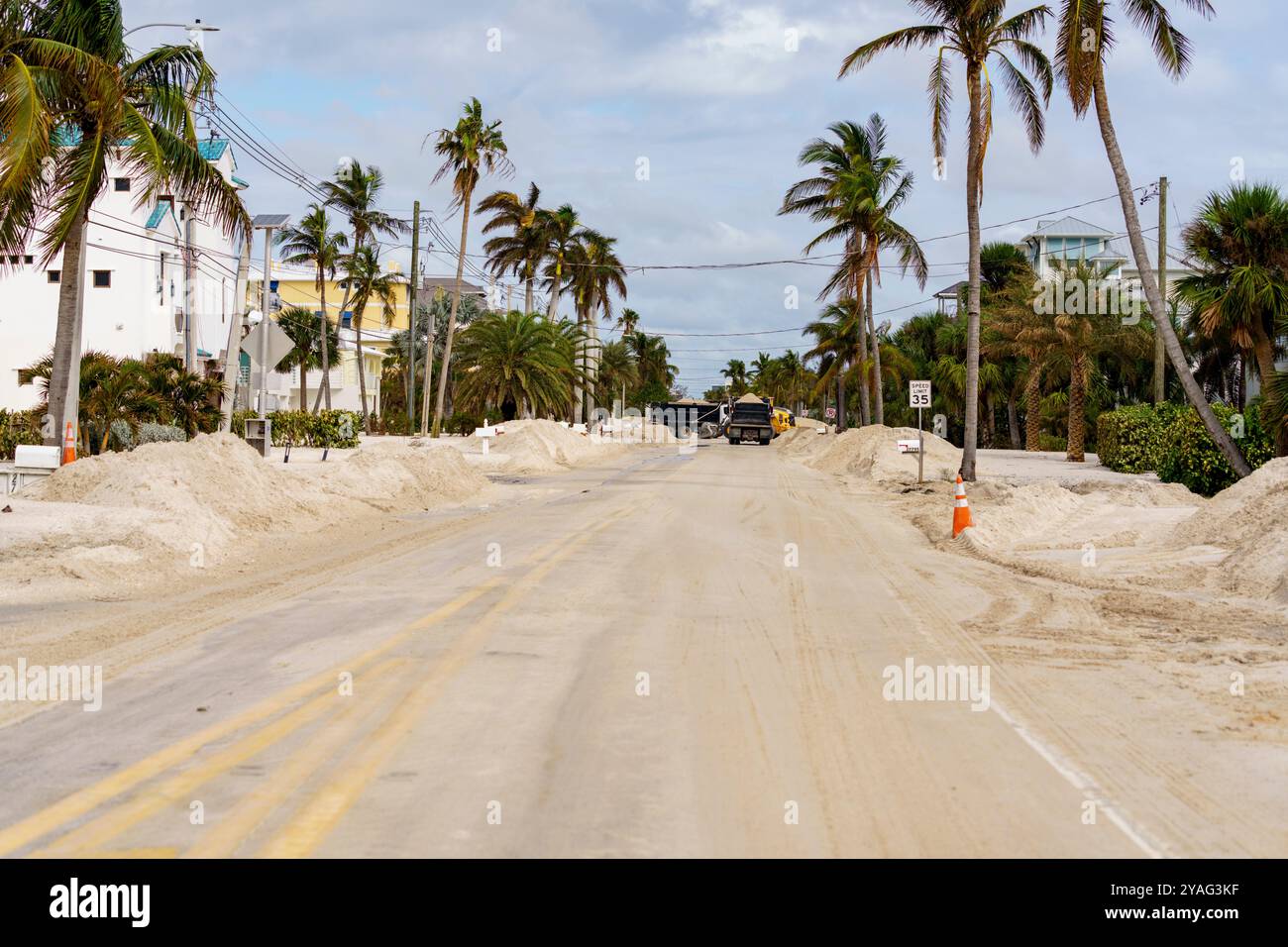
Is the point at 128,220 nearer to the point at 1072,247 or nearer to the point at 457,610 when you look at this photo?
the point at 457,610

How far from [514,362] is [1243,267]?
35692 mm

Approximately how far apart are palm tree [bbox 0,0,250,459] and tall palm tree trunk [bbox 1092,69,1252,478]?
17.6m

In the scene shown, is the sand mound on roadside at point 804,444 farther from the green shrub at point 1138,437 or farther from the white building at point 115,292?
the white building at point 115,292

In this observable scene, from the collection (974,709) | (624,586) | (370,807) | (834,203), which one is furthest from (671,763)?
(834,203)

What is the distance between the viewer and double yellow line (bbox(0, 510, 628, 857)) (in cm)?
504

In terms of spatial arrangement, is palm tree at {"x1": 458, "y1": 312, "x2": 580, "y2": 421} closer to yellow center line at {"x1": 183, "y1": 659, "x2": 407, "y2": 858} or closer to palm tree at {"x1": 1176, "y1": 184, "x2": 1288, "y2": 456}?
palm tree at {"x1": 1176, "y1": 184, "x2": 1288, "y2": 456}

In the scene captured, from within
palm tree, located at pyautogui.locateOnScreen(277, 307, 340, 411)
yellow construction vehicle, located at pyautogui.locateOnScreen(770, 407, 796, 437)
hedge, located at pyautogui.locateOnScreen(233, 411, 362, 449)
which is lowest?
hedge, located at pyautogui.locateOnScreen(233, 411, 362, 449)

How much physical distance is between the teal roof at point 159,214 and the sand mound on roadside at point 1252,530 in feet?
148

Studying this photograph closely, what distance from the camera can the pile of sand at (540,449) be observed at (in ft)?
133

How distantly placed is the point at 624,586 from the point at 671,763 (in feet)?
20.4

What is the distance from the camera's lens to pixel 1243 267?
26609 millimetres

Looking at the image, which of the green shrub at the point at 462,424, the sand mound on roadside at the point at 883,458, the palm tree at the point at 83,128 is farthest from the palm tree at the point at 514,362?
the palm tree at the point at 83,128

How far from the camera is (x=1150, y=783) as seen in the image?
608 cm

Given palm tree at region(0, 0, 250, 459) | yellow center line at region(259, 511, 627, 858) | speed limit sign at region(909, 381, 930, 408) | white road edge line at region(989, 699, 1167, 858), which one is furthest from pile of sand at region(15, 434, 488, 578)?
speed limit sign at region(909, 381, 930, 408)
